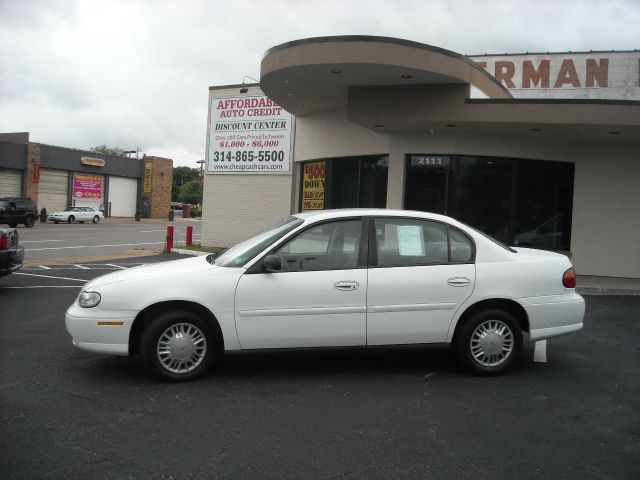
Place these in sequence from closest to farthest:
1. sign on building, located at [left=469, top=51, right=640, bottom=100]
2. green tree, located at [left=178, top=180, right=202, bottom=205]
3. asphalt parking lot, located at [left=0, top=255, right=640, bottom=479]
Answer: asphalt parking lot, located at [left=0, top=255, right=640, bottom=479] → sign on building, located at [left=469, top=51, right=640, bottom=100] → green tree, located at [left=178, top=180, right=202, bottom=205]

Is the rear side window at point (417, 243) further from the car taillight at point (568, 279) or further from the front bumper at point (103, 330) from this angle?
the front bumper at point (103, 330)

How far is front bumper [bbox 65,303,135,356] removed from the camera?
514cm

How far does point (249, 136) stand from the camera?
61.3 ft

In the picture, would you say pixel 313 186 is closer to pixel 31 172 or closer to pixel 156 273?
pixel 156 273

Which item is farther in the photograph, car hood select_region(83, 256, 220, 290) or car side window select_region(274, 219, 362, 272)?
car side window select_region(274, 219, 362, 272)

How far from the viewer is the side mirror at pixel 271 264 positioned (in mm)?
5211

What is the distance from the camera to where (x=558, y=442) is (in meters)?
4.12

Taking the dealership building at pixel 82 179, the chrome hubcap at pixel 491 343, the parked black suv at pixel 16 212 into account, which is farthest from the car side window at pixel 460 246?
the dealership building at pixel 82 179

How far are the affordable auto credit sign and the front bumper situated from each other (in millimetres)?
12581

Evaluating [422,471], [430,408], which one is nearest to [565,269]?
[430,408]

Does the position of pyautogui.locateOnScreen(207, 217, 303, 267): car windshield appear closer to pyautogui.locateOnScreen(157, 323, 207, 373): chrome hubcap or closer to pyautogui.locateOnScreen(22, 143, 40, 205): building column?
pyautogui.locateOnScreen(157, 323, 207, 373): chrome hubcap

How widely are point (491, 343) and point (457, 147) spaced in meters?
8.10

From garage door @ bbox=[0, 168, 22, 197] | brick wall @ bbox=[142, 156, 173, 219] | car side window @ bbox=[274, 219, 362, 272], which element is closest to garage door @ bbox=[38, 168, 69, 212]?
garage door @ bbox=[0, 168, 22, 197]

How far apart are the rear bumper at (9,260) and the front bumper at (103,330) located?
5.78 meters
